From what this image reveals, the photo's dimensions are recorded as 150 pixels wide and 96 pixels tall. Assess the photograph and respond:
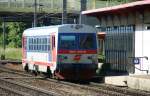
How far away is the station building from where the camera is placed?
27.2 meters

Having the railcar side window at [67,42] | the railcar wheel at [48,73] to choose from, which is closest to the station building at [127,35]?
the railcar side window at [67,42]

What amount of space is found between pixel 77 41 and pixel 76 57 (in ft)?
2.67

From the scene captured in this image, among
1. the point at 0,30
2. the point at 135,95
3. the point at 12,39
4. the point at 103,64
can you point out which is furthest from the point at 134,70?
the point at 0,30

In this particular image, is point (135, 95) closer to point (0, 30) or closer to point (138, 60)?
point (138, 60)

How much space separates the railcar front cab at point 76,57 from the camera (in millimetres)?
24938

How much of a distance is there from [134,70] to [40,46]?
207 inches

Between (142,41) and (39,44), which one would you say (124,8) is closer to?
(142,41)

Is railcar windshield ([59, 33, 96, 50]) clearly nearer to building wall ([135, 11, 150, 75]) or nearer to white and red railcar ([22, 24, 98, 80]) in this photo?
white and red railcar ([22, 24, 98, 80])

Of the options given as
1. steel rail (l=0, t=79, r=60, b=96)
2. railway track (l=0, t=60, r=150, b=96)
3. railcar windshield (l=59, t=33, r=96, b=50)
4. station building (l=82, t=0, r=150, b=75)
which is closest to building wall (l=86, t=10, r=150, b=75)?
station building (l=82, t=0, r=150, b=75)

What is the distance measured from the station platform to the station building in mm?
2848

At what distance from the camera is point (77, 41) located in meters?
25.4

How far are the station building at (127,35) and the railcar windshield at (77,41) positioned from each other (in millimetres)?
2871

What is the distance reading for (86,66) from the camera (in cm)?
2512

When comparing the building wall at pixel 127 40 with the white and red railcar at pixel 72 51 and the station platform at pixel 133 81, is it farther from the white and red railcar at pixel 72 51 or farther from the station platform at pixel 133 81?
the white and red railcar at pixel 72 51
